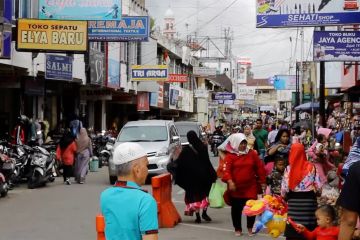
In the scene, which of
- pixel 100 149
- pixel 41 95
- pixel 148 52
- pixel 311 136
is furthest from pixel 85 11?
pixel 148 52

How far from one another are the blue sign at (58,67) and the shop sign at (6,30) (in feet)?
13.9

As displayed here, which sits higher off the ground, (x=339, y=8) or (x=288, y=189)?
(x=339, y=8)

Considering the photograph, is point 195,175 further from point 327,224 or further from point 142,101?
point 142,101

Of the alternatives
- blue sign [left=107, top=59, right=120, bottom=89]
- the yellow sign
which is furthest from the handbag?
blue sign [left=107, top=59, right=120, bottom=89]

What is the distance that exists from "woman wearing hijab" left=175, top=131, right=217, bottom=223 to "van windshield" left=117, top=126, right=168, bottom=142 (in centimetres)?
781

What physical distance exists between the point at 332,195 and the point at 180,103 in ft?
164

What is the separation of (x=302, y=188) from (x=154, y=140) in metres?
12.3

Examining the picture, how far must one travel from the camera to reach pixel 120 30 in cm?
2588

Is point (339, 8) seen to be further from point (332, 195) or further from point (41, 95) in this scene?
point (41, 95)

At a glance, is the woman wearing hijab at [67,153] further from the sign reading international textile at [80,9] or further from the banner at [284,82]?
the banner at [284,82]

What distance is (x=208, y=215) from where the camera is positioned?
527 inches

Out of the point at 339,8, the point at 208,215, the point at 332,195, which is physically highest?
the point at 339,8

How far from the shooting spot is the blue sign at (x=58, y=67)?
2383 centimetres

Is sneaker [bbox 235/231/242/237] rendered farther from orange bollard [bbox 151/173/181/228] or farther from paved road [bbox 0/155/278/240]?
orange bollard [bbox 151/173/181/228]
